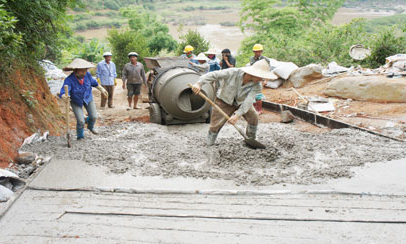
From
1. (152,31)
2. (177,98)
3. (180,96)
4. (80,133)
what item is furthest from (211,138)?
(152,31)

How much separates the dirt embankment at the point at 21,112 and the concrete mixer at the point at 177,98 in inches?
80.5

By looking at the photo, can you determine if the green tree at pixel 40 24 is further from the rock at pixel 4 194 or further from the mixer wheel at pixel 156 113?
the rock at pixel 4 194

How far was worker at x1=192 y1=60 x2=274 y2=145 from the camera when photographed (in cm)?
539

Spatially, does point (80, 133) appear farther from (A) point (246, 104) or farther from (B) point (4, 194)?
(A) point (246, 104)

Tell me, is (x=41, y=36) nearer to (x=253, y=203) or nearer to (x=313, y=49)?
(x=253, y=203)

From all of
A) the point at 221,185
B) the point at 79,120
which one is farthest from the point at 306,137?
the point at 79,120

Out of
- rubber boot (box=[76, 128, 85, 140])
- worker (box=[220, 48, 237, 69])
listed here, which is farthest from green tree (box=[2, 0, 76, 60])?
worker (box=[220, 48, 237, 69])

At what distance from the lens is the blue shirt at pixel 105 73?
966cm

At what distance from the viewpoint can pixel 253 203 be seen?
13.3 ft

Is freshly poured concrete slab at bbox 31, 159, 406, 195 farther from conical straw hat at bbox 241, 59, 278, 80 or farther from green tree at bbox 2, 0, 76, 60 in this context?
green tree at bbox 2, 0, 76, 60

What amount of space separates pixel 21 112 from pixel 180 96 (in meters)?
2.95

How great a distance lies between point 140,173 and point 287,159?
208cm

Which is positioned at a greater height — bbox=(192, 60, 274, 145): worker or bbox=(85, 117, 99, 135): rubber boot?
bbox=(192, 60, 274, 145): worker

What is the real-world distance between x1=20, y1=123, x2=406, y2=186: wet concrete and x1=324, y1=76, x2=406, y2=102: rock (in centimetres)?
261
